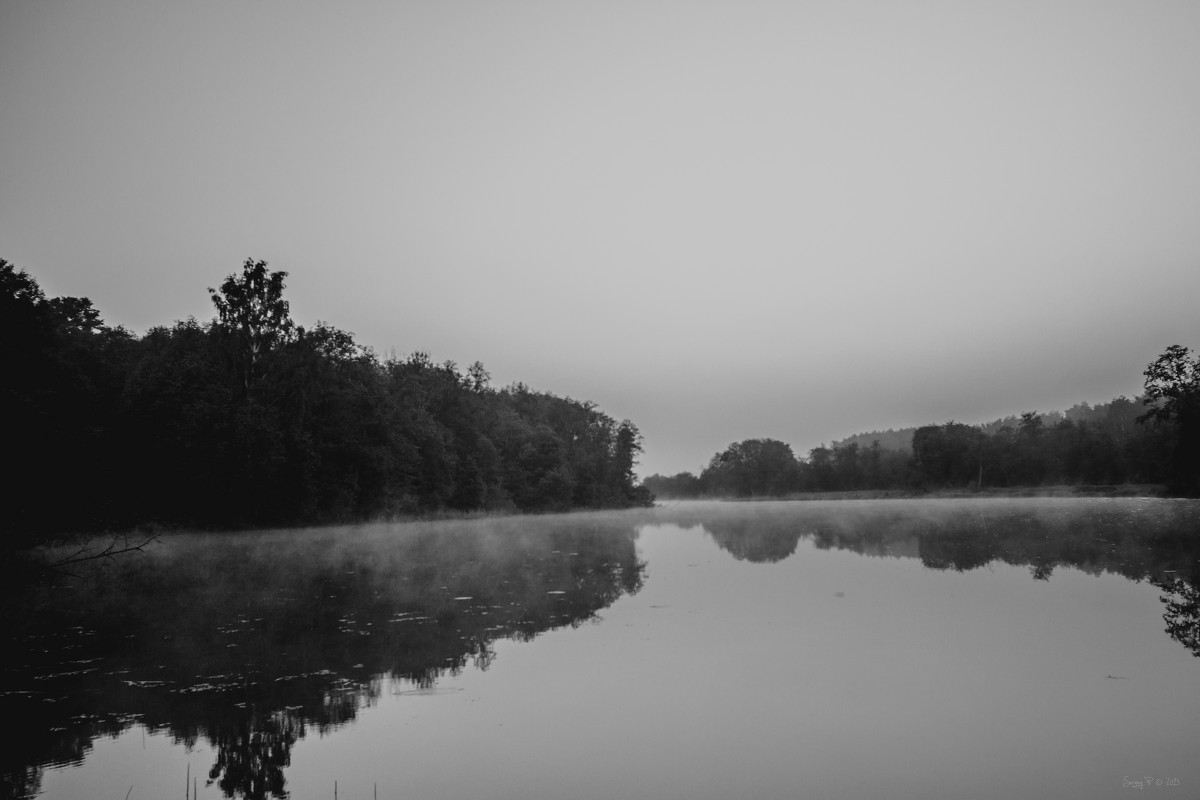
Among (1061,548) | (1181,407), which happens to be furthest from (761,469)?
(1061,548)

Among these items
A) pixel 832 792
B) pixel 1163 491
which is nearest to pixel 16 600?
pixel 832 792

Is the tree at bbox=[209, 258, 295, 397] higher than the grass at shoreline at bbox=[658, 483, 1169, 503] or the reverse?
higher

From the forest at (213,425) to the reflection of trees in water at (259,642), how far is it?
9.95 feet

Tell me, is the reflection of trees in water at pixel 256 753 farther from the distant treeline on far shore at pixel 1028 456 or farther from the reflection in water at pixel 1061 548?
the distant treeline on far shore at pixel 1028 456

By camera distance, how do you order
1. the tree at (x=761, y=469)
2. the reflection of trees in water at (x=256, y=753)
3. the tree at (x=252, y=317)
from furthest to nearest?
the tree at (x=761, y=469) < the tree at (x=252, y=317) < the reflection of trees in water at (x=256, y=753)

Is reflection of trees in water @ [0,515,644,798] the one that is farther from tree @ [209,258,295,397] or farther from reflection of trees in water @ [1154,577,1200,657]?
tree @ [209,258,295,397]

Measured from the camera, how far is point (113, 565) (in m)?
23.0

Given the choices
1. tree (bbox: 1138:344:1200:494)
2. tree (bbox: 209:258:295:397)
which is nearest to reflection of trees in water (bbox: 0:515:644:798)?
tree (bbox: 209:258:295:397)

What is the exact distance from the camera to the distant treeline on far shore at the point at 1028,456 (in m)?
61.8

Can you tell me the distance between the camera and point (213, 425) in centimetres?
3928

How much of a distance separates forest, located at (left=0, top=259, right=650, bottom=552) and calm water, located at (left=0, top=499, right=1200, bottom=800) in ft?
19.1

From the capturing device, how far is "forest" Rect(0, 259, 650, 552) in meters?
24.8

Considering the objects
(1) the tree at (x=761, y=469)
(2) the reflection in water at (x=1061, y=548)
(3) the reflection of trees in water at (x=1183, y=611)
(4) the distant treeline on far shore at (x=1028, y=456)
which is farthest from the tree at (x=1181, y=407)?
(1) the tree at (x=761, y=469)

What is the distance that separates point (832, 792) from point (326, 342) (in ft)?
175
